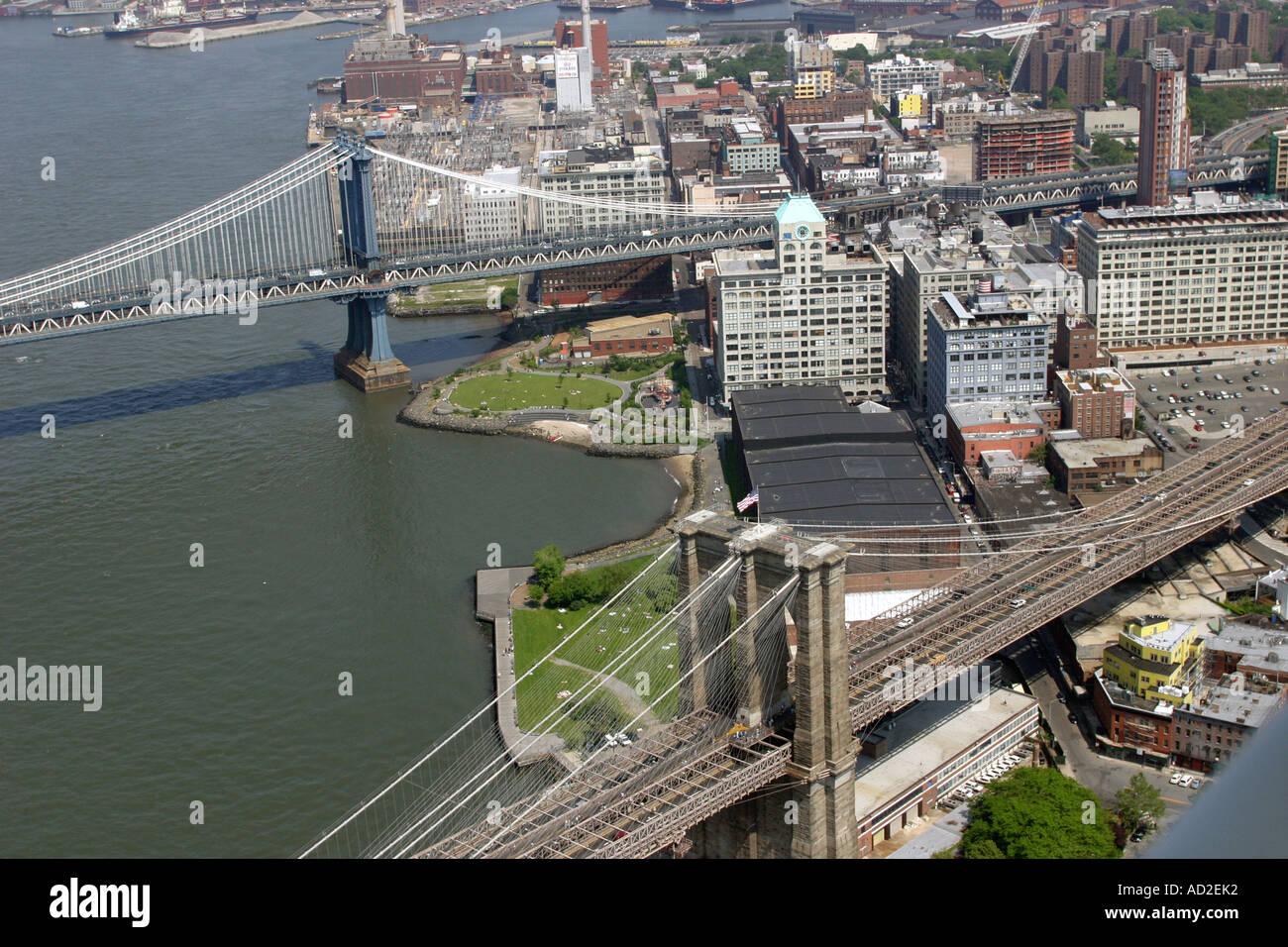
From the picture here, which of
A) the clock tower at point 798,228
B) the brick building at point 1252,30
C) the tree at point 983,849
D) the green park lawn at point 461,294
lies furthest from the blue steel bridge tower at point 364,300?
the brick building at point 1252,30

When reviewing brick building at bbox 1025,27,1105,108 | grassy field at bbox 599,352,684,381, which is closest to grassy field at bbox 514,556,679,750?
grassy field at bbox 599,352,684,381

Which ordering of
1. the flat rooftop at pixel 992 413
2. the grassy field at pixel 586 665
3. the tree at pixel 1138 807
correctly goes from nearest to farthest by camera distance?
the tree at pixel 1138 807
the grassy field at pixel 586 665
the flat rooftop at pixel 992 413

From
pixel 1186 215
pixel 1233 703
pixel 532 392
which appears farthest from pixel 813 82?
pixel 1233 703

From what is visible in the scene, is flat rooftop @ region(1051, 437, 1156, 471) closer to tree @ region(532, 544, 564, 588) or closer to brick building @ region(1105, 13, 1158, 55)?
tree @ region(532, 544, 564, 588)

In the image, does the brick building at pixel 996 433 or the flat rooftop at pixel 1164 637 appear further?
the brick building at pixel 996 433

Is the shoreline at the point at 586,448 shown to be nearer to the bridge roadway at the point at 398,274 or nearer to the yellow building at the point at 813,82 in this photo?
the bridge roadway at the point at 398,274

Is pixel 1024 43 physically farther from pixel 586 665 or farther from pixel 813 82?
pixel 586 665

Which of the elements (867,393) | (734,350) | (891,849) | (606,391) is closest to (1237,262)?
(867,393)
